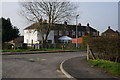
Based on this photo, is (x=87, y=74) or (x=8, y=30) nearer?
(x=87, y=74)

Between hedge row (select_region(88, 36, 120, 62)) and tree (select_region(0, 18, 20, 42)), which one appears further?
tree (select_region(0, 18, 20, 42))

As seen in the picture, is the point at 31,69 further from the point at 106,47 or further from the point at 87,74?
the point at 106,47

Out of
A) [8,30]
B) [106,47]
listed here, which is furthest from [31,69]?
[8,30]

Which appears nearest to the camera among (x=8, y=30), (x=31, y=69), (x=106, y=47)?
(x=31, y=69)

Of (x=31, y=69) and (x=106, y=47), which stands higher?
(x=106, y=47)

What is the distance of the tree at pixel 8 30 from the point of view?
147ft

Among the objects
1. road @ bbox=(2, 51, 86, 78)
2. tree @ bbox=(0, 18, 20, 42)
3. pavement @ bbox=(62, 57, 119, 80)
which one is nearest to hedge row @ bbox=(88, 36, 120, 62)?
pavement @ bbox=(62, 57, 119, 80)

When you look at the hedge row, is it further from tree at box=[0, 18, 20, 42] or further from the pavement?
tree at box=[0, 18, 20, 42]

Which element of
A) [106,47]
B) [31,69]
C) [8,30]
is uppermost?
[8,30]

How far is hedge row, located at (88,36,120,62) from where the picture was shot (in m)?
13.0

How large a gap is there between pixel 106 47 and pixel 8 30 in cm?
3483

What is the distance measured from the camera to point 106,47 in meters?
13.7

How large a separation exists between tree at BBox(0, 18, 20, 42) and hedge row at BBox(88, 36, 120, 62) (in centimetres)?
3229

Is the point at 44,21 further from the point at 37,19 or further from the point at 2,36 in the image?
the point at 2,36
